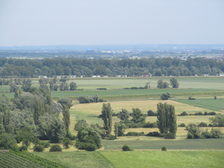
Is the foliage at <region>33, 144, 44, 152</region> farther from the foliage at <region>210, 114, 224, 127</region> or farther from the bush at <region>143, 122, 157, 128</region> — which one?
the foliage at <region>210, 114, 224, 127</region>

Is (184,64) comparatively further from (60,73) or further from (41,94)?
(41,94)

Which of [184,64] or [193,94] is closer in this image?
[193,94]

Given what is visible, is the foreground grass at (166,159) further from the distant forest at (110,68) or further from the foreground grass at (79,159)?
the distant forest at (110,68)

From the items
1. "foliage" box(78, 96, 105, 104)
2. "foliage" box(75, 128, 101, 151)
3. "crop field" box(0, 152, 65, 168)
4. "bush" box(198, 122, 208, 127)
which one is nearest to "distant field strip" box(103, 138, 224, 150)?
"foliage" box(75, 128, 101, 151)

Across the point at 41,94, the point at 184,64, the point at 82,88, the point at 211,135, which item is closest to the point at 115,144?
the point at 211,135

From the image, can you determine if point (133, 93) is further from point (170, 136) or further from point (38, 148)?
point (38, 148)

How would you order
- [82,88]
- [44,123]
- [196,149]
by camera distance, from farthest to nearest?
[82,88] < [44,123] < [196,149]

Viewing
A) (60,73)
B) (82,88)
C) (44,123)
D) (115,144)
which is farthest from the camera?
(60,73)
